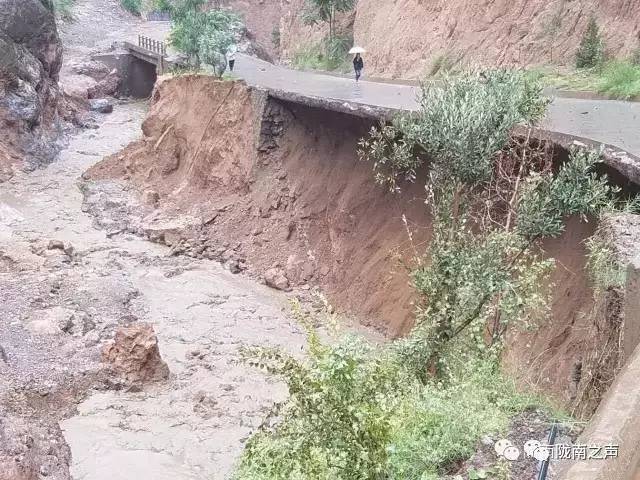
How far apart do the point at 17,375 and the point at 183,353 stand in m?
3.82

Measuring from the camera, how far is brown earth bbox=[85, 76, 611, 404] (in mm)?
16891

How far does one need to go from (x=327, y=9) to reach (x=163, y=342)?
74.8 feet

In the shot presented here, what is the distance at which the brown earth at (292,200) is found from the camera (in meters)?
16.9

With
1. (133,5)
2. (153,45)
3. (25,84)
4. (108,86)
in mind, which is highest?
(133,5)

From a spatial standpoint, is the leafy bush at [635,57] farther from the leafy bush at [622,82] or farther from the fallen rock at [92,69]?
the fallen rock at [92,69]

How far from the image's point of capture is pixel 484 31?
974 inches

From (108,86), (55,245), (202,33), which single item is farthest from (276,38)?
(55,245)

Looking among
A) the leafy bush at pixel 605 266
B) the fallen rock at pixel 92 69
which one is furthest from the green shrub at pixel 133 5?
the leafy bush at pixel 605 266

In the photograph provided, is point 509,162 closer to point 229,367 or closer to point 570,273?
point 570,273

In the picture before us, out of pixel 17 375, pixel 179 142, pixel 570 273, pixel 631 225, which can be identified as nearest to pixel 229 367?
pixel 17 375

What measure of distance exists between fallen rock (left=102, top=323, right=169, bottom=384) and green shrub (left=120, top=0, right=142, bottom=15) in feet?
177

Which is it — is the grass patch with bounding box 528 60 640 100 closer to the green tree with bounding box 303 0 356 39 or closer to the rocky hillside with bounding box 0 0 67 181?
the green tree with bounding box 303 0 356 39

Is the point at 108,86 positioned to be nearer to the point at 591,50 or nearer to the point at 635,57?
the point at 591,50

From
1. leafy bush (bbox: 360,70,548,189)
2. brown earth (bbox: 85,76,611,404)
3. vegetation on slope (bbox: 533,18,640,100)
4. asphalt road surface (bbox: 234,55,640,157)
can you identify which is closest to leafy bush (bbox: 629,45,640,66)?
vegetation on slope (bbox: 533,18,640,100)
